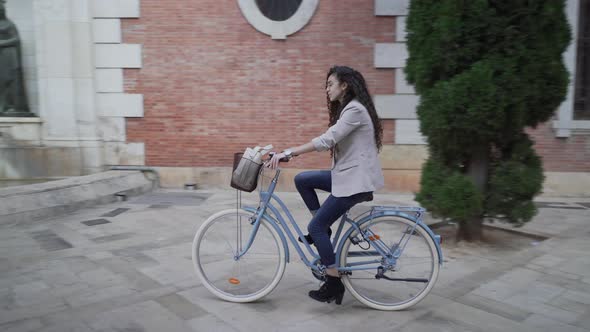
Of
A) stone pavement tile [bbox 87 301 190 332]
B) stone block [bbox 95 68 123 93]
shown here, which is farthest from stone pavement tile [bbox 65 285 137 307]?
stone block [bbox 95 68 123 93]

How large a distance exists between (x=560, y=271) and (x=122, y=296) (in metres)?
4.08

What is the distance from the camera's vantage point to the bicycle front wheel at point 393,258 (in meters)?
3.51

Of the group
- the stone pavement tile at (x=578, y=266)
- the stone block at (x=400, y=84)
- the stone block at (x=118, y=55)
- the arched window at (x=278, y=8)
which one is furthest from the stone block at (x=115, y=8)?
the stone pavement tile at (x=578, y=266)

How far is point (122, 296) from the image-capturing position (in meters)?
3.79

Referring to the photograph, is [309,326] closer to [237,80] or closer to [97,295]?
[97,295]

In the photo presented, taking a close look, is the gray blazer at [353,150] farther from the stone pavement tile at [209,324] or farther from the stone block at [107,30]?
the stone block at [107,30]

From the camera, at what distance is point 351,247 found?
3.65 meters

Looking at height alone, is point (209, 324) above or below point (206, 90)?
below

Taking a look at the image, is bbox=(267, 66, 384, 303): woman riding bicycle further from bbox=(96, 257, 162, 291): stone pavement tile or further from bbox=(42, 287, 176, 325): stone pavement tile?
bbox=(96, 257, 162, 291): stone pavement tile

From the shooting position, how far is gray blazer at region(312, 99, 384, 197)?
3312 millimetres

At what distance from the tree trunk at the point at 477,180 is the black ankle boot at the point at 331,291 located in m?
2.27

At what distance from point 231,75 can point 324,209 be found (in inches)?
207

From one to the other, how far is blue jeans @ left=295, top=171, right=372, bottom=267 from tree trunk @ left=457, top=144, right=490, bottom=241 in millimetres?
2221

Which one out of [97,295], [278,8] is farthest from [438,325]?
A: [278,8]
